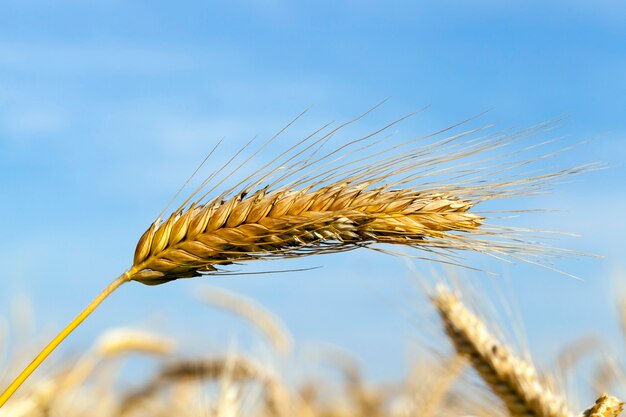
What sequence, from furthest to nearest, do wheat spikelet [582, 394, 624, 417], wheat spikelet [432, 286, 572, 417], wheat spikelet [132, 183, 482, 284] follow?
wheat spikelet [432, 286, 572, 417] → wheat spikelet [132, 183, 482, 284] → wheat spikelet [582, 394, 624, 417]

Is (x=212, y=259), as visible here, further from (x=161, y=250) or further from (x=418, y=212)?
(x=418, y=212)

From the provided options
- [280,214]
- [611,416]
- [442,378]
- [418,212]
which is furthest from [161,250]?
[442,378]

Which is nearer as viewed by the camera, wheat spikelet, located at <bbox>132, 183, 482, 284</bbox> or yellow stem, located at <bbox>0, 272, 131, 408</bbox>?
yellow stem, located at <bbox>0, 272, 131, 408</bbox>

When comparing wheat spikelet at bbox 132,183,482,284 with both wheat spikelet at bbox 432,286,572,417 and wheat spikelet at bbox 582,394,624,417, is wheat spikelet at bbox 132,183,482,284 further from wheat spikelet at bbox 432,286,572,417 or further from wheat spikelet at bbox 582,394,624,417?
wheat spikelet at bbox 432,286,572,417

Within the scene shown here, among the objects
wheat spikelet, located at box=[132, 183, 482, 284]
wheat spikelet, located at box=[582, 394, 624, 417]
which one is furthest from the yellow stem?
wheat spikelet, located at box=[582, 394, 624, 417]

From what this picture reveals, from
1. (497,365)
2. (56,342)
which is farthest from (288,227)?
(497,365)

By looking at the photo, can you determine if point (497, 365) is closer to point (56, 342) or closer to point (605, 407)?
point (605, 407)

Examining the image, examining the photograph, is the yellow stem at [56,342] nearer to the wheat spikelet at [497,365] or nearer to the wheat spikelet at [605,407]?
the wheat spikelet at [605,407]
